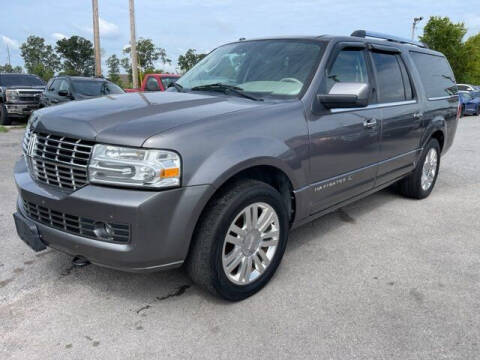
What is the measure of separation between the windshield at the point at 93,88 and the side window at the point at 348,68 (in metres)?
9.27

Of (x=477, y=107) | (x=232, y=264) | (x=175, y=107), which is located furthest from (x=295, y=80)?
(x=477, y=107)

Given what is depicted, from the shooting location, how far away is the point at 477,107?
20672 millimetres

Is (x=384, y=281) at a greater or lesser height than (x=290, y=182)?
lesser

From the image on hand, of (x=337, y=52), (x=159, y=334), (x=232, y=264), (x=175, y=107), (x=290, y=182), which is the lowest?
(x=159, y=334)

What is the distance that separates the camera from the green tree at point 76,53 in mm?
71438

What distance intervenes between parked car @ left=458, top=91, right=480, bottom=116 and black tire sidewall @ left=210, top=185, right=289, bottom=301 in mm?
20432

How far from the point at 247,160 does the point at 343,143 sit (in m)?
1.15

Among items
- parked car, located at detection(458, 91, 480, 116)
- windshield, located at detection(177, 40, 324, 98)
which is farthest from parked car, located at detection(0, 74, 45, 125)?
parked car, located at detection(458, 91, 480, 116)

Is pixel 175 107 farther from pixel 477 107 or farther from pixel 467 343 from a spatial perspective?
pixel 477 107

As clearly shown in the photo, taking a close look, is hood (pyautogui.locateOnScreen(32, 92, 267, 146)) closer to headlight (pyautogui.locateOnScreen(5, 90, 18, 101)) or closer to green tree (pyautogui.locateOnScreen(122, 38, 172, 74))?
headlight (pyautogui.locateOnScreen(5, 90, 18, 101))

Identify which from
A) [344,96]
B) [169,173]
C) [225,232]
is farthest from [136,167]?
[344,96]

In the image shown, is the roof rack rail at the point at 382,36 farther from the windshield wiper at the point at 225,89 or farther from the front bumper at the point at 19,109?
the front bumper at the point at 19,109

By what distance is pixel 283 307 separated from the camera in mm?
2732

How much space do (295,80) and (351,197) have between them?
1232 mm
